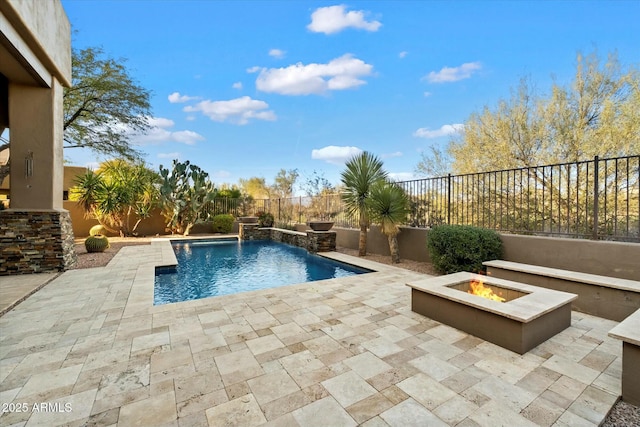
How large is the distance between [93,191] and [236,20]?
27.4 feet

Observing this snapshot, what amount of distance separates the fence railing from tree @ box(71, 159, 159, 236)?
9.25 m

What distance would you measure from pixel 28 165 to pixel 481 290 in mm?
8734

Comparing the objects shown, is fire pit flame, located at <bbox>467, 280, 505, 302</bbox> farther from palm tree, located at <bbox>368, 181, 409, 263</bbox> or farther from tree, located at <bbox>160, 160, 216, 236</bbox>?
tree, located at <bbox>160, 160, 216, 236</bbox>

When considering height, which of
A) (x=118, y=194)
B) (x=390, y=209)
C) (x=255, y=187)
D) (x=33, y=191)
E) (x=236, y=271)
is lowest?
(x=236, y=271)

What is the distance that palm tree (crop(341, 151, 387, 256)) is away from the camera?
7898 mm

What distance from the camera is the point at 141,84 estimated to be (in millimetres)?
12578

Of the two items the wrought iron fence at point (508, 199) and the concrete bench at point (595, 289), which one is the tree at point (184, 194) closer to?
the wrought iron fence at point (508, 199)

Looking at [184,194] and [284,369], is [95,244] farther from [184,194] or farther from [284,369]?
[284,369]

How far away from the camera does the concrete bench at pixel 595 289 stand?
3477 mm

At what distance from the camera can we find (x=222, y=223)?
15016 millimetres

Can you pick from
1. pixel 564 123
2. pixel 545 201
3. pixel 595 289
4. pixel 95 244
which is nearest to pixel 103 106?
pixel 95 244

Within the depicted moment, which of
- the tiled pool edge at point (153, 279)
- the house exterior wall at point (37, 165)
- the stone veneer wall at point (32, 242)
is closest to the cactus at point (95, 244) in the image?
the tiled pool edge at point (153, 279)

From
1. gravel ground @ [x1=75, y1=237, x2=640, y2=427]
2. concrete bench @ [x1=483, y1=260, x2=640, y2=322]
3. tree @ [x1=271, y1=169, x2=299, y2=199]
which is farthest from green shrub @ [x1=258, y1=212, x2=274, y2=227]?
concrete bench @ [x1=483, y1=260, x2=640, y2=322]

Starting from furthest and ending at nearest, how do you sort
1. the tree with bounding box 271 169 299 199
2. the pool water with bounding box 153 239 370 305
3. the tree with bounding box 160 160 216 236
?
the tree with bounding box 271 169 299 199 → the tree with bounding box 160 160 216 236 → the pool water with bounding box 153 239 370 305
